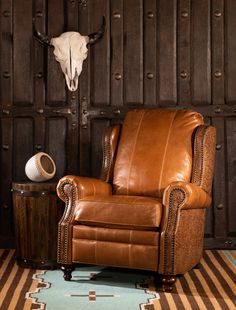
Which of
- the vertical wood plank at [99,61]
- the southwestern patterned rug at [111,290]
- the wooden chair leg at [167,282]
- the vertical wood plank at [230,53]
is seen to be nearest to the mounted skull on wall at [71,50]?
the vertical wood plank at [99,61]

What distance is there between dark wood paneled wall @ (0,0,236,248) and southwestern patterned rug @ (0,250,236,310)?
0.98 m

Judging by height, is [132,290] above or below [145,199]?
below

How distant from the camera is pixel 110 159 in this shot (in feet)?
13.1

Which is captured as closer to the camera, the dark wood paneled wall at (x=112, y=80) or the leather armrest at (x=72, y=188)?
the leather armrest at (x=72, y=188)

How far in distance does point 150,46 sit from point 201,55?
0.45 meters

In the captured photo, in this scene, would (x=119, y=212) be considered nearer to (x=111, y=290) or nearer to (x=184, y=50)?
(x=111, y=290)

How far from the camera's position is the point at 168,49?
14.7 ft

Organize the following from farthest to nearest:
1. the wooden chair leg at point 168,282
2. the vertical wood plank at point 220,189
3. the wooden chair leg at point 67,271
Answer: the vertical wood plank at point 220,189, the wooden chair leg at point 67,271, the wooden chair leg at point 168,282

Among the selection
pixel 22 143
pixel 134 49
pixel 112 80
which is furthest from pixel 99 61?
pixel 22 143

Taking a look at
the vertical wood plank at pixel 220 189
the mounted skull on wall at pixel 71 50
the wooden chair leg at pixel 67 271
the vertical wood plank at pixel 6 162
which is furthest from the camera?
the vertical wood plank at pixel 6 162

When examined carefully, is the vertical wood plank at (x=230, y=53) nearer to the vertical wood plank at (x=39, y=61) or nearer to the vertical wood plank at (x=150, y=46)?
the vertical wood plank at (x=150, y=46)

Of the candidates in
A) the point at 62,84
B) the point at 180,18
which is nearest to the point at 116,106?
the point at 62,84

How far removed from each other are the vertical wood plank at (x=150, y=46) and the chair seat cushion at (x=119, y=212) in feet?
4.73

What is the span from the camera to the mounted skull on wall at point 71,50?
4.32m
